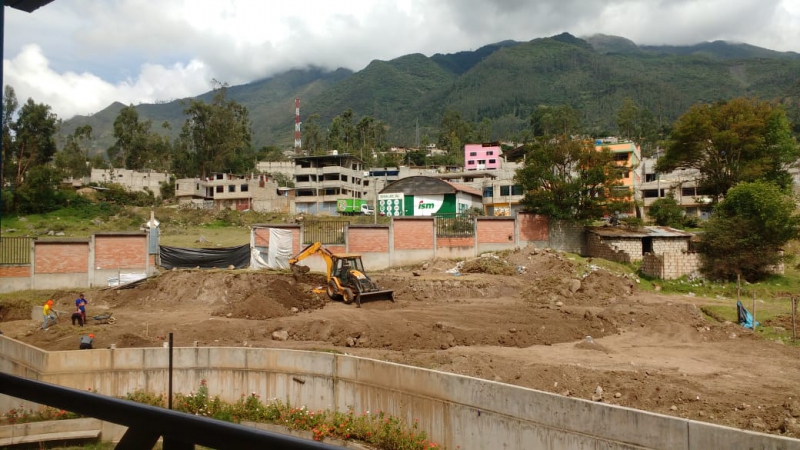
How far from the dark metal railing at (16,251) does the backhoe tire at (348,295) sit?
1397cm

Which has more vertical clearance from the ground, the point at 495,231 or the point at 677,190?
the point at 677,190

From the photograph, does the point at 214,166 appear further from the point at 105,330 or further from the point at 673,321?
the point at 673,321

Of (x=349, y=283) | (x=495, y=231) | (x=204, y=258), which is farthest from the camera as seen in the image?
(x=495, y=231)

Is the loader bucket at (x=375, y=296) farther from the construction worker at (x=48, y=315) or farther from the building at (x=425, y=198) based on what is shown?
the building at (x=425, y=198)

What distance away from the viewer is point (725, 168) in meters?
34.5

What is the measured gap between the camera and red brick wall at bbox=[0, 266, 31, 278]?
23156mm

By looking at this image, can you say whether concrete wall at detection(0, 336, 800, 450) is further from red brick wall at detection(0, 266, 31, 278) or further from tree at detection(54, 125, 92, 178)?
tree at detection(54, 125, 92, 178)

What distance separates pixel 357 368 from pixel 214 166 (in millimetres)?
61300

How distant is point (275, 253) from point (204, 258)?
3261mm

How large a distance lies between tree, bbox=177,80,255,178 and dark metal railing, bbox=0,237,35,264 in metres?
44.2

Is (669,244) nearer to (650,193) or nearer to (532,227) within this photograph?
(532,227)

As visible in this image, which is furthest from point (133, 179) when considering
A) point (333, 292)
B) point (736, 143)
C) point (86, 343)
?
point (736, 143)

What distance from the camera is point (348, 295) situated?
835 inches

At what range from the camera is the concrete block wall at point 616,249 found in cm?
2909
